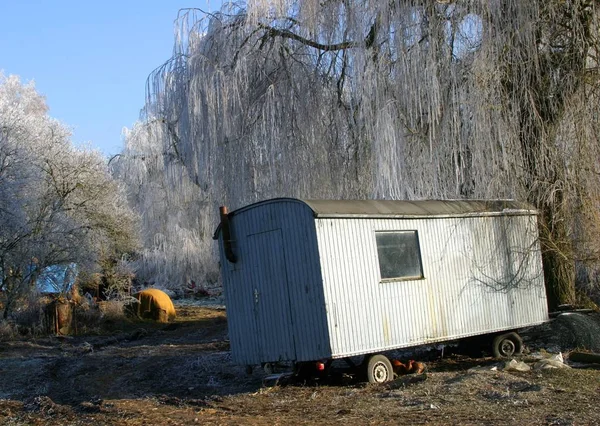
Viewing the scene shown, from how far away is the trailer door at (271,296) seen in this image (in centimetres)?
957

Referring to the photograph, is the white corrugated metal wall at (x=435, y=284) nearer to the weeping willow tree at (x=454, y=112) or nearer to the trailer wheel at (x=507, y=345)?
the trailer wheel at (x=507, y=345)

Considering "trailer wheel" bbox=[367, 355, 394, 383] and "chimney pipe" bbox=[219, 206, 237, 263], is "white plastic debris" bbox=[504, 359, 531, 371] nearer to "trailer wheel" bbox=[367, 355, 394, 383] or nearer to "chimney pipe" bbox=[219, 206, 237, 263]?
"trailer wheel" bbox=[367, 355, 394, 383]

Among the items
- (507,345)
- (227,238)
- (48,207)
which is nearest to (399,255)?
(227,238)

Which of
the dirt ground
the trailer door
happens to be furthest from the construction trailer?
the dirt ground

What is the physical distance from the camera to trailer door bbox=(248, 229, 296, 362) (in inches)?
377

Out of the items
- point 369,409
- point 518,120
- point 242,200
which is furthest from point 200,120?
point 369,409

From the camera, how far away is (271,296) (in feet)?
32.0

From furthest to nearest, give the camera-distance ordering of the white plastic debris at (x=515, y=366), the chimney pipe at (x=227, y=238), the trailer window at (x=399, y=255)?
the chimney pipe at (x=227, y=238), the trailer window at (x=399, y=255), the white plastic debris at (x=515, y=366)

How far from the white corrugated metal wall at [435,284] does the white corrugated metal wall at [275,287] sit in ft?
0.72

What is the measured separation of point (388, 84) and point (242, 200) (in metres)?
3.74

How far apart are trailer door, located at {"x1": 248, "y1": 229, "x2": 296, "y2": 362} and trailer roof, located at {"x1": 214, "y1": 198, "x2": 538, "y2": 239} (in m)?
0.57

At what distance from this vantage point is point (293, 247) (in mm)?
9438

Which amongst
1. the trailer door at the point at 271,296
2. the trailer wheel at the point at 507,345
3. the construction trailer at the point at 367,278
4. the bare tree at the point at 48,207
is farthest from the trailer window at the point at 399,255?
the bare tree at the point at 48,207

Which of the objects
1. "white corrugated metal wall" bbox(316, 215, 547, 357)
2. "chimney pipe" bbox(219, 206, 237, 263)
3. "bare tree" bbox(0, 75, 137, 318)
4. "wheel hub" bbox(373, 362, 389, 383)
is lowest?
"wheel hub" bbox(373, 362, 389, 383)
